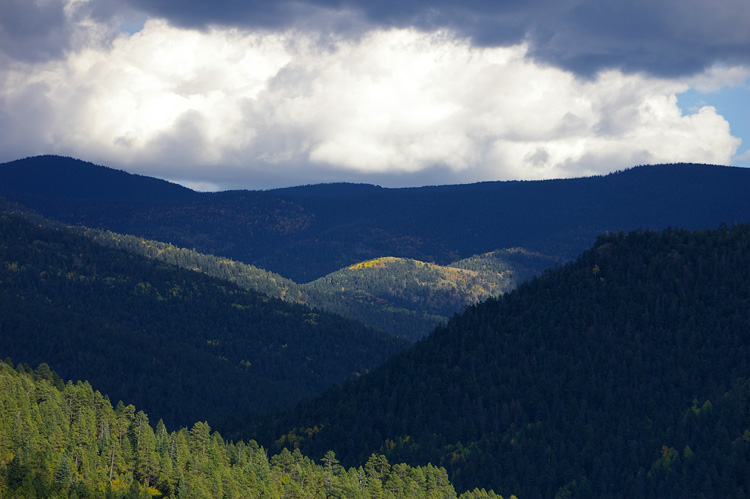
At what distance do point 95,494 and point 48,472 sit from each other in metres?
9.29

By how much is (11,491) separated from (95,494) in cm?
1439

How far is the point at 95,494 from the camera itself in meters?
199

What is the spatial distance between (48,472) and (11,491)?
6928mm

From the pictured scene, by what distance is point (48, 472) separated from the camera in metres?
200

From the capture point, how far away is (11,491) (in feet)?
645
